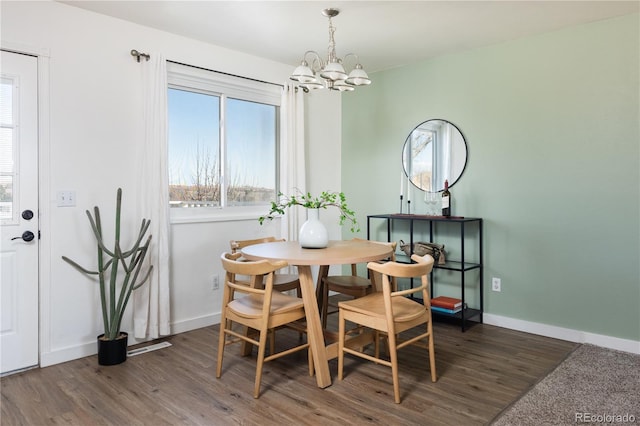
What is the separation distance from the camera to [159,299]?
11.2 ft

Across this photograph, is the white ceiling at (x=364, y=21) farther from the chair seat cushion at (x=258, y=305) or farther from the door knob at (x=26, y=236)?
the chair seat cushion at (x=258, y=305)

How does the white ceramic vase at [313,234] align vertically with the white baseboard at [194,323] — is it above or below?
above

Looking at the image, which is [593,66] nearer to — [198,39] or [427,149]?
[427,149]

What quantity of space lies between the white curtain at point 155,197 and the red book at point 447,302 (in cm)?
226

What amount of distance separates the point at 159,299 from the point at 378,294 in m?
1.71

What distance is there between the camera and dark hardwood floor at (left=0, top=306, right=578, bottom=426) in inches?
89.0

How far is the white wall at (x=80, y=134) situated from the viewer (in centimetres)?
294

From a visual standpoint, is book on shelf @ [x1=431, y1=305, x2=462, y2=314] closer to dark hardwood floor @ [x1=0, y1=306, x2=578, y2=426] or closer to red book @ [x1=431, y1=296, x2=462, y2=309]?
red book @ [x1=431, y1=296, x2=462, y2=309]

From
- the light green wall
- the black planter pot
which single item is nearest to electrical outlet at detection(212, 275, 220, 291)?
the black planter pot

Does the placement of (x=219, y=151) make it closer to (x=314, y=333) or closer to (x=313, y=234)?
(x=313, y=234)

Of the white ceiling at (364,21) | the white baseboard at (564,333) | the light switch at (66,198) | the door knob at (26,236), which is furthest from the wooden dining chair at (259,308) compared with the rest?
the white baseboard at (564,333)

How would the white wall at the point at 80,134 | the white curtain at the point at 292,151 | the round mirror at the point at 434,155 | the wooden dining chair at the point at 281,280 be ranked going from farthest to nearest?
1. the white curtain at the point at 292,151
2. the round mirror at the point at 434,155
3. the wooden dining chair at the point at 281,280
4. the white wall at the point at 80,134

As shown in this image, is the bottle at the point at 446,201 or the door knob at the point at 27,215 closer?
the door knob at the point at 27,215

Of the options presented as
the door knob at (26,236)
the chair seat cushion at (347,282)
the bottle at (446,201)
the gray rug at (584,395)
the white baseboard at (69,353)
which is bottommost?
the gray rug at (584,395)
